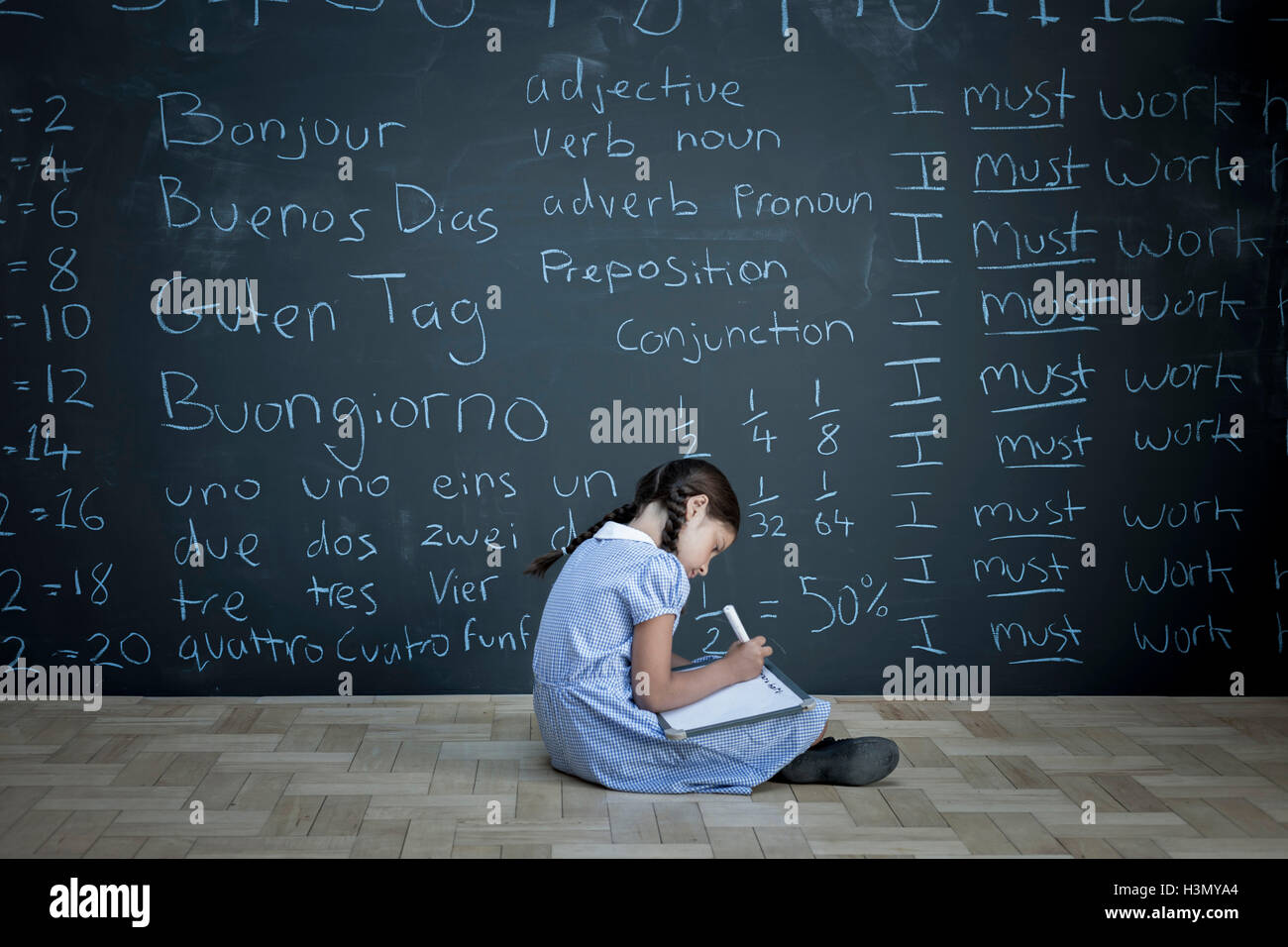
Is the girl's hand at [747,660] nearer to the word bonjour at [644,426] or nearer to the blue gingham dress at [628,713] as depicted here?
the blue gingham dress at [628,713]

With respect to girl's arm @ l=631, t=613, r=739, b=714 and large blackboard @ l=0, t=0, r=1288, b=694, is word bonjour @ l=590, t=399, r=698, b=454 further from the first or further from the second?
girl's arm @ l=631, t=613, r=739, b=714

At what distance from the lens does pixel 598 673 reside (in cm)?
265

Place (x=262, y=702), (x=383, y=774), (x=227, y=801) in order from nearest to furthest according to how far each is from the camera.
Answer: (x=227, y=801)
(x=383, y=774)
(x=262, y=702)

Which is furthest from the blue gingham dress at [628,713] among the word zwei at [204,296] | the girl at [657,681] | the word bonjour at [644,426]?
the word zwei at [204,296]

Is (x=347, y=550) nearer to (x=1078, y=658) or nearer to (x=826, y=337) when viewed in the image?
(x=826, y=337)

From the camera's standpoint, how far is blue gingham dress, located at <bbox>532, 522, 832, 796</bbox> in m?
2.62

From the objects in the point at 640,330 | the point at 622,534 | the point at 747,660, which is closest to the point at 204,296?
the point at 640,330

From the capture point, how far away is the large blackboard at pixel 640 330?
11.8ft

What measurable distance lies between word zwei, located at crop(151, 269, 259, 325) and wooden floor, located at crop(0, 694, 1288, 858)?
1.14 m

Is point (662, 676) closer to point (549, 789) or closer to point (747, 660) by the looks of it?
point (747, 660)

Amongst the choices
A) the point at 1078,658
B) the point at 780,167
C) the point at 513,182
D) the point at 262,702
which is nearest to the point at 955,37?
the point at 780,167

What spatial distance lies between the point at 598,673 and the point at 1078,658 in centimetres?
177

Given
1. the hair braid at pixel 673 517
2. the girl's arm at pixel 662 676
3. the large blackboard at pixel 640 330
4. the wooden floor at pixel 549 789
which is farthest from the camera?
the large blackboard at pixel 640 330

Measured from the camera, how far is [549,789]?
8.76 feet
